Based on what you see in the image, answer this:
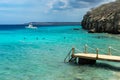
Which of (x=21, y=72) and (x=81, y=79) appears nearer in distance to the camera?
(x=81, y=79)

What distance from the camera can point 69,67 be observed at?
27.8 m

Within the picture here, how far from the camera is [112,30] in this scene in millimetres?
76438

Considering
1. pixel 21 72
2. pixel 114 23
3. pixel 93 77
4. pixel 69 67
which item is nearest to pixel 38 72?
pixel 21 72

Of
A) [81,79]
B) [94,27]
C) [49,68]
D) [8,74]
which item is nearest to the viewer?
[81,79]

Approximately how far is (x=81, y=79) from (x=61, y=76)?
2.05m

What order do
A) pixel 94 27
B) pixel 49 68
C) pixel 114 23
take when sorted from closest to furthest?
pixel 49 68 → pixel 114 23 → pixel 94 27

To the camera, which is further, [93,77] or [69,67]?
[69,67]

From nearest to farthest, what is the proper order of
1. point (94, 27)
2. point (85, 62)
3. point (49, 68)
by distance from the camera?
point (49, 68) → point (85, 62) → point (94, 27)

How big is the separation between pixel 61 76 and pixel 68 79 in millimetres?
1250

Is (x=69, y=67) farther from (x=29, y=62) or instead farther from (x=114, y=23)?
(x=114, y=23)

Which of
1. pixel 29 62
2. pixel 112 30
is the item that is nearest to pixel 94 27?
pixel 112 30

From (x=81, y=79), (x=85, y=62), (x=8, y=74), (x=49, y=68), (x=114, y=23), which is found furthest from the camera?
(x=114, y=23)

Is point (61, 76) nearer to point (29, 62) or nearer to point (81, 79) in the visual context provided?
point (81, 79)

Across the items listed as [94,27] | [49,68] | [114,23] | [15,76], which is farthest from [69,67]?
[94,27]
